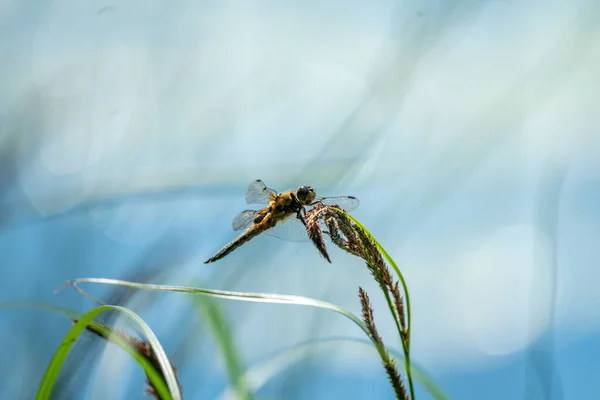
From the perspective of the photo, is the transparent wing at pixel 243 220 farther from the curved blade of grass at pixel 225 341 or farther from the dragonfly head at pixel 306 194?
the curved blade of grass at pixel 225 341

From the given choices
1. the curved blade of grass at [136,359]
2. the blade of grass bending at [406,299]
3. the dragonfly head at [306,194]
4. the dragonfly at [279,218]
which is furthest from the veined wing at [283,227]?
the curved blade of grass at [136,359]

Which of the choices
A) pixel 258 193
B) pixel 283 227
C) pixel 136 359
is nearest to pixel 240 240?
pixel 283 227

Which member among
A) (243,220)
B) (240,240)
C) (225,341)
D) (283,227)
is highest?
(243,220)

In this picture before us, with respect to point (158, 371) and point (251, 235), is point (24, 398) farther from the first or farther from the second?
point (251, 235)

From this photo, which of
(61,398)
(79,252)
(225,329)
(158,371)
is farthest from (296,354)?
(79,252)

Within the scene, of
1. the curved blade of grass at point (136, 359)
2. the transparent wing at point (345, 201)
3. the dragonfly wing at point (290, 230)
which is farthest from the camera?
the dragonfly wing at point (290, 230)

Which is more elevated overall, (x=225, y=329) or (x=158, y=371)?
(x=225, y=329)

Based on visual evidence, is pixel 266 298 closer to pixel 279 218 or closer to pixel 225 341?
pixel 225 341
